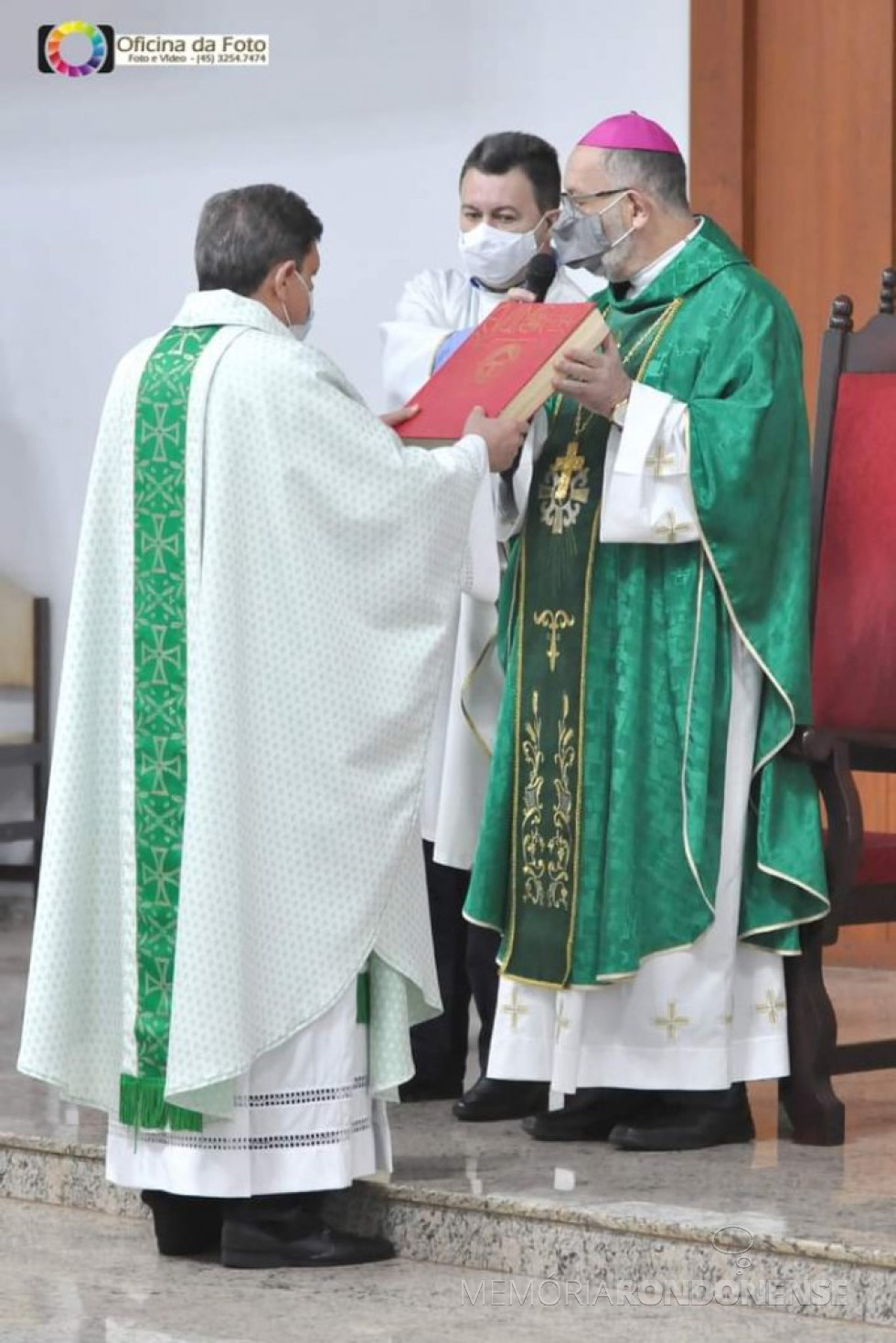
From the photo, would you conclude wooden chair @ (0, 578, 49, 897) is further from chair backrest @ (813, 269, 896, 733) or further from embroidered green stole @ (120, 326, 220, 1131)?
embroidered green stole @ (120, 326, 220, 1131)

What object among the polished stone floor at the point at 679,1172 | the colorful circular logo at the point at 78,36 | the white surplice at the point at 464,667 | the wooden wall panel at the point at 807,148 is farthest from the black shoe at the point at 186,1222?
the colorful circular logo at the point at 78,36

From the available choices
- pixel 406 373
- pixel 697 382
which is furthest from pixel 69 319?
pixel 697 382

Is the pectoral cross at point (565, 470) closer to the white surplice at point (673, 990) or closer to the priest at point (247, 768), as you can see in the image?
the white surplice at point (673, 990)

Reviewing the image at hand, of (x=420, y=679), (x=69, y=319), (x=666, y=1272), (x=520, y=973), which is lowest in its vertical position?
(x=666, y=1272)

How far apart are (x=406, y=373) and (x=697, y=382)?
84 centimetres

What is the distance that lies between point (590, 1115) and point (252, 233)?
1582 mm

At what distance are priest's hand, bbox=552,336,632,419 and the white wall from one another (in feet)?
7.69

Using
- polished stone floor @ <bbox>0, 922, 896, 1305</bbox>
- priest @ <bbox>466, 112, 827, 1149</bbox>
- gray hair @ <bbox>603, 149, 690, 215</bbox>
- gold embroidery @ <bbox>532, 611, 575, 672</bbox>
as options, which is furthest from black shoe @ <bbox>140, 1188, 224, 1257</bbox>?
gray hair @ <bbox>603, 149, 690, 215</bbox>

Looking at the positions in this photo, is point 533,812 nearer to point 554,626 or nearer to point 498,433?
point 554,626

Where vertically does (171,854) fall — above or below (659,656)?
below

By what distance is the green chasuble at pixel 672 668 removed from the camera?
375 cm

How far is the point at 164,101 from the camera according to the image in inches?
266

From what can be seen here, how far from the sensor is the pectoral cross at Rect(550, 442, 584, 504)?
3.92 metres

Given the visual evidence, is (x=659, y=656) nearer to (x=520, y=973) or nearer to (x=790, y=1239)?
(x=520, y=973)
